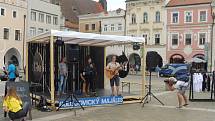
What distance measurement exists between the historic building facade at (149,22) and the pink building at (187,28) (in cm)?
101

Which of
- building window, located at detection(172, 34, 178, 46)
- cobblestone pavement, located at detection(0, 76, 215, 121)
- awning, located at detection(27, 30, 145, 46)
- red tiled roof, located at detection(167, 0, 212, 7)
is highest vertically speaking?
red tiled roof, located at detection(167, 0, 212, 7)

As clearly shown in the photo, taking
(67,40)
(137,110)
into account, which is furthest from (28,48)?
(137,110)

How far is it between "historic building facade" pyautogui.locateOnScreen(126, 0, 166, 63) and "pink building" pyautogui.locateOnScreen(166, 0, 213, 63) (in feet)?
3.30

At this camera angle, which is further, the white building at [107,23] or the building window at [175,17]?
the white building at [107,23]

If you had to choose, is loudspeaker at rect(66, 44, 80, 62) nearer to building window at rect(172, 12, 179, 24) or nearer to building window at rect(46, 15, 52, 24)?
building window at rect(172, 12, 179, 24)

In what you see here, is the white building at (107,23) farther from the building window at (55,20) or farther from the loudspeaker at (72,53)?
the loudspeaker at (72,53)

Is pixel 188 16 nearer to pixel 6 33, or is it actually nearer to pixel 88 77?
pixel 6 33

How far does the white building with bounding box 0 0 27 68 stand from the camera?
5216 centimetres

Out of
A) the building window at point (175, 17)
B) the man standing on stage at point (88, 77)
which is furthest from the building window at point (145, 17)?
the man standing on stage at point (88, 77)

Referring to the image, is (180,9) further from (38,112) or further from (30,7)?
(38,112)

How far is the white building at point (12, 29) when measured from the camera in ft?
171

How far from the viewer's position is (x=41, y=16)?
60.7m

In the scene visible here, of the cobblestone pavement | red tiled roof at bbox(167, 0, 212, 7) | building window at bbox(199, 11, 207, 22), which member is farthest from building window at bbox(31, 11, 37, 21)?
the cobblestone pavement

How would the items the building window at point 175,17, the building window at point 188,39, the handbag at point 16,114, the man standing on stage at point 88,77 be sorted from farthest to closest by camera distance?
the building window at point 175,17 → the building window at point 188,39 → the man standing on stage at point 88,77 → the handbag at point 16,114
